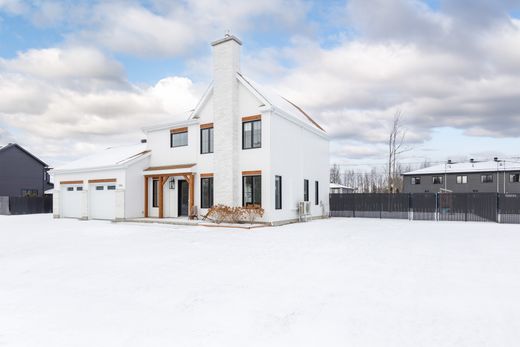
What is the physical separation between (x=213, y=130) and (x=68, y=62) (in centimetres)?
804

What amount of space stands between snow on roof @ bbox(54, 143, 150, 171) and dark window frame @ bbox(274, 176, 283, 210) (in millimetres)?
9497

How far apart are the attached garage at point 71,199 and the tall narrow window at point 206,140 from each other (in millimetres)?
10133

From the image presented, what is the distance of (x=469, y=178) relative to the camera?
42688 mm

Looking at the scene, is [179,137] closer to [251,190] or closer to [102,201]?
[251,190]

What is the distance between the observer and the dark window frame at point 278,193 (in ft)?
57.2

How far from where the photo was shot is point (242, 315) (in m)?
4.45

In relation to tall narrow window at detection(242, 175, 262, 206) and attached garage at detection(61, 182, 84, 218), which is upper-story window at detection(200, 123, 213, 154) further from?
attached garage at detection(61, 182, 84, 218)

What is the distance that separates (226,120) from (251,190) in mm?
4095

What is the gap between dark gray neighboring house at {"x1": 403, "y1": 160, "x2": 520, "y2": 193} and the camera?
1588 inches

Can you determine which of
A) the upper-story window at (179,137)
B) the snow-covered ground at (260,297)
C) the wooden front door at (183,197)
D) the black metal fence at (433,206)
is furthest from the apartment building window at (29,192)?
the black metal fence at (433,206)

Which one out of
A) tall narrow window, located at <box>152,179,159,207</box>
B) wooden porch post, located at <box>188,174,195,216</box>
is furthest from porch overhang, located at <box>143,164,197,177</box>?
tall narrow window, located at <box>152,179,159,207</box>

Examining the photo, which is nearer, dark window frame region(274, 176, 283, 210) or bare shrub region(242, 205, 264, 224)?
bare shrub region(242, 205, 264, 224)

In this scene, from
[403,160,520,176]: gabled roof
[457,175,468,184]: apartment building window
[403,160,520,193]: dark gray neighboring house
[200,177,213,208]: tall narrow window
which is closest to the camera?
[200,177,213,208]: tall narrow window

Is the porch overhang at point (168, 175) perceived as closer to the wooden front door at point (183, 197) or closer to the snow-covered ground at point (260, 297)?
the wooden front door at point (183, 197)
